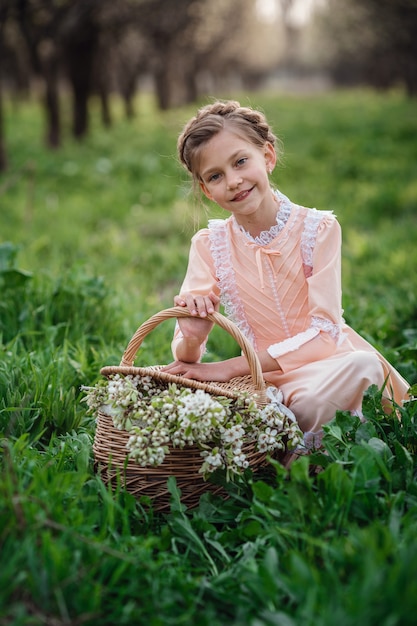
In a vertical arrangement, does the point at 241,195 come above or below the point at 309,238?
above

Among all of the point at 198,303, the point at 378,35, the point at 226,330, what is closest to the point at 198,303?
the point at 198,303

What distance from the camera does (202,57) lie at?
3023 cm

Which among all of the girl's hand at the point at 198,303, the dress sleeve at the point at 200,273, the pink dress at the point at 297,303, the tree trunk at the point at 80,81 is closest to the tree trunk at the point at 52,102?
the tree trunk at the point at 80,81

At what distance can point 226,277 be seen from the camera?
2719 mm

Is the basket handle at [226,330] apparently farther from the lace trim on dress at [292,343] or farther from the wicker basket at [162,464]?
the lace trim on dress at [292,343]

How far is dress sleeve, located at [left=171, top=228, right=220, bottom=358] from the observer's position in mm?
2674

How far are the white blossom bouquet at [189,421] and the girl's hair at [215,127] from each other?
0.89 metres

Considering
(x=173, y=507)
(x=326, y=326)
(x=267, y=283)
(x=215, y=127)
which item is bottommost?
(x=173, y=507)

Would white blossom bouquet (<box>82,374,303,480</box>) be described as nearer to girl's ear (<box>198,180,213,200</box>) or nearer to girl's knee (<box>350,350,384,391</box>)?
girl's knee (<box>350,350,384,391</box>)

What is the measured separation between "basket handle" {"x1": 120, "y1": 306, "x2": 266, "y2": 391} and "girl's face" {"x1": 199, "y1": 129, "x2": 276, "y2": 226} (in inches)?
18.3

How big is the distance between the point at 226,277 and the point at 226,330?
1.51 feet

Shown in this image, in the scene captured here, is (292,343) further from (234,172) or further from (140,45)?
(140,45)

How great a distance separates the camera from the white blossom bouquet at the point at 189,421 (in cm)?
206

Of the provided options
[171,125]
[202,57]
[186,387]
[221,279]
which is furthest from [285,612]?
[202,57]
